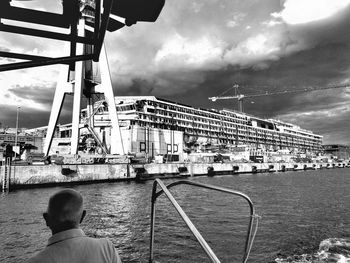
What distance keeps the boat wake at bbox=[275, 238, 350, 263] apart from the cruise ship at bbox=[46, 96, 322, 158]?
41.3 meters

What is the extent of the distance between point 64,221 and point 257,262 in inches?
377

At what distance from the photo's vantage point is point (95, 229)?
14.6 metres

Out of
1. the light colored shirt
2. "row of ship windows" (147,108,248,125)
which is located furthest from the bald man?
"row of ship windows" (147,108,248,125)

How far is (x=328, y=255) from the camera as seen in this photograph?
10.8 metres

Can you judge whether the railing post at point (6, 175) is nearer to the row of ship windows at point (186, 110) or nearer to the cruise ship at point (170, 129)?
the cruise ship at point (170, 129)

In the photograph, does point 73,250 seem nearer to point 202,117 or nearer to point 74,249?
point 74,249

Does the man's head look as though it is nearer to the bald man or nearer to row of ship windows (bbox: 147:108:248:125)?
the bald man

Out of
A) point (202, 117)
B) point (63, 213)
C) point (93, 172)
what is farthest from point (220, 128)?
point (63, 213)

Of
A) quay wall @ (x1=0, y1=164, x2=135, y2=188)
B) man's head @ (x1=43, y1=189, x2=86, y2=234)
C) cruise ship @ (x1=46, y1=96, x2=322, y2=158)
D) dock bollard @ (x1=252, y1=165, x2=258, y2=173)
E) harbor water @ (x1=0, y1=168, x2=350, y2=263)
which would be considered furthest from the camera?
dock bollard @ (x1=252, y1=165, x2=258, y2=173)

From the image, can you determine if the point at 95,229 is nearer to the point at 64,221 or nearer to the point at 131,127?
the point at 64,221

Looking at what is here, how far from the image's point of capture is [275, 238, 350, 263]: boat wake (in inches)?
404

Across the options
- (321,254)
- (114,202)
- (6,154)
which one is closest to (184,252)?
(321,254)

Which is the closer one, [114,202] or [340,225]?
[340,225]

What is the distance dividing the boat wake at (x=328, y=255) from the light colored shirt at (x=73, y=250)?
970 cm
